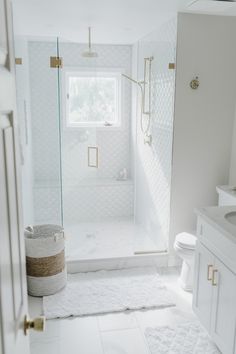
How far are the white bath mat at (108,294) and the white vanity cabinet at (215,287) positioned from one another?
584 mm

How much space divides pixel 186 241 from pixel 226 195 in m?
0.55

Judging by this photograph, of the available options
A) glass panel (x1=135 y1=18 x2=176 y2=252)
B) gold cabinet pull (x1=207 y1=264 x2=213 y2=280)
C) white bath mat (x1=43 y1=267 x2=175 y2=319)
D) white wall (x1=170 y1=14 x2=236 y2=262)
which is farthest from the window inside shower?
gold cabinet pull (x1=207 y1=264 x2=213 y2=280)

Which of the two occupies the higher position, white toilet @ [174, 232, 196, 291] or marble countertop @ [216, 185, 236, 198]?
marble countertop @ [216, 185, 236, 198]

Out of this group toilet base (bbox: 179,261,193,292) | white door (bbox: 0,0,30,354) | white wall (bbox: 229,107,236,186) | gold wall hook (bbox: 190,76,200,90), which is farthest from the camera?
white wall (bbox: 229,107,236,186)

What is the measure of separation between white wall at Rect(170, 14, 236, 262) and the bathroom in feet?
0.03

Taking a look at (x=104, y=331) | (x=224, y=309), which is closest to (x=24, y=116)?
(x=104, y=331)

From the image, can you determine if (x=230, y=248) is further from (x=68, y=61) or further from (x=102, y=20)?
(x=68, y=61)

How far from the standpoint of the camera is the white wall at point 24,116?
131 inches

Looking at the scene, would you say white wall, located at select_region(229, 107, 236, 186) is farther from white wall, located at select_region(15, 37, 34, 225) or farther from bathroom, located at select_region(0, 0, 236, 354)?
white wall, located at select_region(15, 37, 34, 225)

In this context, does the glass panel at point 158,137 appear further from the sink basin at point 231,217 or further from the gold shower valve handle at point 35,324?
the gold shower valve handle at point 35,324

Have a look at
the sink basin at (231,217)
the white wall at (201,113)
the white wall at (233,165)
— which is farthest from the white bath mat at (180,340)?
the white wall at (233,165)

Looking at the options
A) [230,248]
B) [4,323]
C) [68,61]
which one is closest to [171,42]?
[68,61]

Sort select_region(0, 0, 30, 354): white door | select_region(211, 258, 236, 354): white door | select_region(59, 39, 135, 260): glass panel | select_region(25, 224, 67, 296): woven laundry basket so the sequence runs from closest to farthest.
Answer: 1. select_region(0, 0, 30, 354): white door
2. select_region(211, 258, 236, 354): white door
3. select_region(25, 224, 67, 296): woven laundry basket
4. select_region(59, 39, 135, 260): glass panel

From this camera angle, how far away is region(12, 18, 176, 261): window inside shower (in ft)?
11.7
